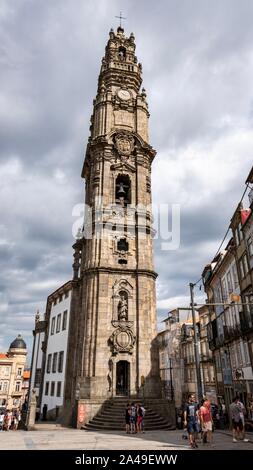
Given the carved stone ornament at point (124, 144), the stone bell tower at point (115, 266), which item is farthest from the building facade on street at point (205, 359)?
the carved stone ornament at point (124, 144)

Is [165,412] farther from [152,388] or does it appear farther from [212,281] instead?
[212,281]

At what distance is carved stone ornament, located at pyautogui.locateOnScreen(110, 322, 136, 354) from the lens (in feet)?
89.0

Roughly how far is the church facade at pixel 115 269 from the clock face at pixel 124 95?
13 centimetres

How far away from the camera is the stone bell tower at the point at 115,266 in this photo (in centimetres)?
2666

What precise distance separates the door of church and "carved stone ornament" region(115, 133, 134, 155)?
20113 mm

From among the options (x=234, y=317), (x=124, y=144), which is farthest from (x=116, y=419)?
(x=124, y=144)

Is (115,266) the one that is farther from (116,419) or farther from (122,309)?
(116,419)

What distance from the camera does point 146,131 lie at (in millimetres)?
37656

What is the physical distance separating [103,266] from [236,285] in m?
10.8

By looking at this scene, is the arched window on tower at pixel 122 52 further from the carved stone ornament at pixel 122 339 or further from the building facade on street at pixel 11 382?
the building facade on street at pixel 11 382

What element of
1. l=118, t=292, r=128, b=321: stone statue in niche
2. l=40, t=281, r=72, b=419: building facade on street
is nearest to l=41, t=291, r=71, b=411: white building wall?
l=40, t=281, r=72, b=419: building facade on street

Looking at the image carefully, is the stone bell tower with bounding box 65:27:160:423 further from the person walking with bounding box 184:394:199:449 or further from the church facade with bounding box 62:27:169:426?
Answer: the person walking with bounding box 184:394:199:449

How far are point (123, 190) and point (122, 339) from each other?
14.3 meters

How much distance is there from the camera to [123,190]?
33.8 m
